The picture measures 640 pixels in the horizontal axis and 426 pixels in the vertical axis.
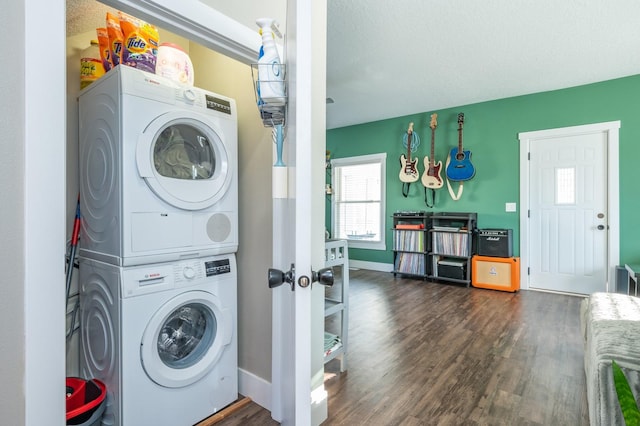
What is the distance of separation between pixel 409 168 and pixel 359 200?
1.16 meters

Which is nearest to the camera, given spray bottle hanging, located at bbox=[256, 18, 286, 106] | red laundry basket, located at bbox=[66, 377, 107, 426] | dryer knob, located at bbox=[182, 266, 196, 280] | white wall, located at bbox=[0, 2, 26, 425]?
white wall, located at bbox=[0, 2, 26, 425]

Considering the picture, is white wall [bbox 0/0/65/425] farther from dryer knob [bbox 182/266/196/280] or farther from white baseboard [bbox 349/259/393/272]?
white baseboard [bbox 349/259/393/272]

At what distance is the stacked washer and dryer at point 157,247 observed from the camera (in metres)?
1.37

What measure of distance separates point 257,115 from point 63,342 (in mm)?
1341

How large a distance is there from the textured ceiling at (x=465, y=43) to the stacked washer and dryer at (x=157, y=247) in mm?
565

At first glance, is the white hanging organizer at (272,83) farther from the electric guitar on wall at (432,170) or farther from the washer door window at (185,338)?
the electric guitar on wall at (432,170)

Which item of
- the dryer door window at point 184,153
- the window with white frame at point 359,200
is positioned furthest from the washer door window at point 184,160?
the window with white frame at point 359,200

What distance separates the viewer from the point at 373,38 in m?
2.80

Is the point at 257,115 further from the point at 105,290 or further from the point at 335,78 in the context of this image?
the point at 335,78

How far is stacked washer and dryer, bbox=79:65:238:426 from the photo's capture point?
1.37m

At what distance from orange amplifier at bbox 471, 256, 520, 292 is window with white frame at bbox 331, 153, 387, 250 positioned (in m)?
1.59

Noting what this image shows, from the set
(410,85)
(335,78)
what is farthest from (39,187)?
(410,85)

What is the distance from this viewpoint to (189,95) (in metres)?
1.57

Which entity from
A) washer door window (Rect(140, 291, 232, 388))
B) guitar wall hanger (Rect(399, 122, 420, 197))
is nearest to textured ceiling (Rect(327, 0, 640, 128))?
guitar wall hanger (Rect(399, 122, 420, 197))
